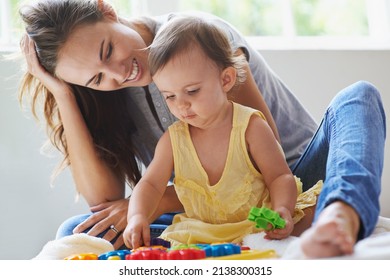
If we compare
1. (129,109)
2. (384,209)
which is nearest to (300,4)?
(384,209)

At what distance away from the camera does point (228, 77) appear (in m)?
1.11

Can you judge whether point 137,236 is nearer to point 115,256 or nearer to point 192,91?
point 115,256

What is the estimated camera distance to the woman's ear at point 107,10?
121cm

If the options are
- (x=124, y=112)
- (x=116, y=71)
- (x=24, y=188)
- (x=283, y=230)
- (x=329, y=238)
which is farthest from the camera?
(x=24, y=188)

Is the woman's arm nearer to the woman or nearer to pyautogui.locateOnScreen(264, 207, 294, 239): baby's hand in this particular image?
the woman

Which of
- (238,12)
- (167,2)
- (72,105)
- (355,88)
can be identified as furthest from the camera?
(238,12)

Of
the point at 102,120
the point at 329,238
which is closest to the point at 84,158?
the point at 102,120

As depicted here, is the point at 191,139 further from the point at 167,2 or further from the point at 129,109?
the point at 167,2

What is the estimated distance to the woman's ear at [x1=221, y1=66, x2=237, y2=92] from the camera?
110 cm

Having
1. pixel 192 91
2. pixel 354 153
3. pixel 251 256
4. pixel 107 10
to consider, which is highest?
pixel 107 10

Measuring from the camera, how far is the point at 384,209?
195 cm

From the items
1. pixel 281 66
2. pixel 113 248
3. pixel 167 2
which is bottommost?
pixel 113 248

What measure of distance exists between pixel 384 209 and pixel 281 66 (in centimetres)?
55

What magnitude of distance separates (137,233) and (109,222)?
0.68 ft
